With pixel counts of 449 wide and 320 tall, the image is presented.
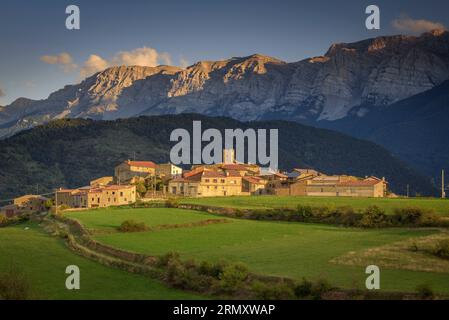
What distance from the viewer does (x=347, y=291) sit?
1545 inches

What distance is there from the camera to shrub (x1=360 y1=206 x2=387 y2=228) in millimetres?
70562

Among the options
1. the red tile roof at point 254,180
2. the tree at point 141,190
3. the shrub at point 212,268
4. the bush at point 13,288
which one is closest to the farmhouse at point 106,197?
the tree at point 141,190

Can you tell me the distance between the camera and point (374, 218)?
235ft

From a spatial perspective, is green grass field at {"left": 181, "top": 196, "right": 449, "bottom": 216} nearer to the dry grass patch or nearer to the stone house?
the dry grass patch

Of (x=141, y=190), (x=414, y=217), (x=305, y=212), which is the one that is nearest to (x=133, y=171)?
(x=141, y=190)

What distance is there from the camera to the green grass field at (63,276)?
43125 mm

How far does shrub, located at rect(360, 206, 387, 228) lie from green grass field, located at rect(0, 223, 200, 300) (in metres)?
27.8

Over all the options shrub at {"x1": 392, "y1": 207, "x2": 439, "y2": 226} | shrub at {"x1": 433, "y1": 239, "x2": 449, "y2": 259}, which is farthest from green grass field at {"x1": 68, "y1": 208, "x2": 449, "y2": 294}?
shrub at {"x1": 433, "y1": 239, "x2": 449, "y2": 259}

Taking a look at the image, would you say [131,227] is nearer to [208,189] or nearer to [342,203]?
[342,203]

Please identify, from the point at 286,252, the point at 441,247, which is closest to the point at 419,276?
the point at 441,247

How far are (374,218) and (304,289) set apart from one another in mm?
33083

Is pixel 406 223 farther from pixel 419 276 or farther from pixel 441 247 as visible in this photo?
pixel 419 276

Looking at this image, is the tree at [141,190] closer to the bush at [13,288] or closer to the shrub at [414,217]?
the shrub at [414,217]
